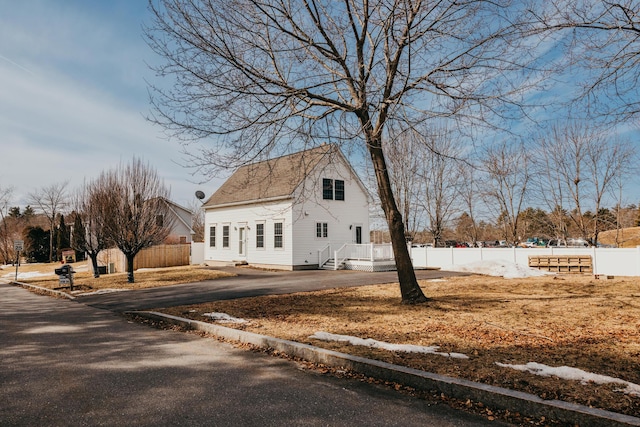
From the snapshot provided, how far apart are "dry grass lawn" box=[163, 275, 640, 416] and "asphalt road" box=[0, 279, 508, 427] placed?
969 mm

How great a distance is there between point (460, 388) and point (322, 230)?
21249mm

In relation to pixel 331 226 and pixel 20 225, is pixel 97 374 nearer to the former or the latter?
pixel 331 226

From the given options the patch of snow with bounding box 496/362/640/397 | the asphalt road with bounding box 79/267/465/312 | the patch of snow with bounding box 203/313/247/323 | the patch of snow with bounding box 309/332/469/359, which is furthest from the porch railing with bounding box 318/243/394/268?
the patch of snow with bounding box 496/362/640/397

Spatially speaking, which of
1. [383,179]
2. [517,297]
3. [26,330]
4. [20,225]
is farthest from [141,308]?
[20,225]

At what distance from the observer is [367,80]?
31.3 feet

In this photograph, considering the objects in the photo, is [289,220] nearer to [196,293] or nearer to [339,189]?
[339,189]

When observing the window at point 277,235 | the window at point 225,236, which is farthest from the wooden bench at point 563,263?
the window at point 225,236

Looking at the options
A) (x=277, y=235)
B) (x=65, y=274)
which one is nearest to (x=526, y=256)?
(x=277, y=235)

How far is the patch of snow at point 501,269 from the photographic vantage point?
17297 mm

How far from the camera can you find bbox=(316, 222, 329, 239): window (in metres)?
25.1

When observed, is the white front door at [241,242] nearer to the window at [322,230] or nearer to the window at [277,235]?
the window at [277,235]

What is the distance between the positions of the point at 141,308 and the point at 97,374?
635 cm

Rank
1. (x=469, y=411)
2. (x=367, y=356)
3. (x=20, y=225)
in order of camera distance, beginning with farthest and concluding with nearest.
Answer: (x=20, y=225), (x=367, y=356), (x=469, y=411)

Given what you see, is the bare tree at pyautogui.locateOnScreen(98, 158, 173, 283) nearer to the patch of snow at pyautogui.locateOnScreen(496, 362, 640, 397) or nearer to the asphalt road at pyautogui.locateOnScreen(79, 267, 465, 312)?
the asphalt road at pyautogui.locateOnScreen(79, 267, 465, 312)
